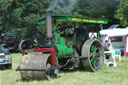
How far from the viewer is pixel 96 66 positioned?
9156mm

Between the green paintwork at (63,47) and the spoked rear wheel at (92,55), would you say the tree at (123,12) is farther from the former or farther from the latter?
the green paintwork at (63,47)

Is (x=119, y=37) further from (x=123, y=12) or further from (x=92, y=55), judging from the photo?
(x=92, y=55)

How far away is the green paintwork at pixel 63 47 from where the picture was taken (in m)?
7.89

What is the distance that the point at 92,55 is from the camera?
348 inches

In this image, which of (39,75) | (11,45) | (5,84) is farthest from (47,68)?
(11,45)

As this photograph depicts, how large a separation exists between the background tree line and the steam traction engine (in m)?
17.7

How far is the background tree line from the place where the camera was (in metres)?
27.1

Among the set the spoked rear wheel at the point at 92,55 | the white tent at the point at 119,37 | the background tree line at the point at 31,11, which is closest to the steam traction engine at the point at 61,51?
the spoked rear wheel at the point at 92,55

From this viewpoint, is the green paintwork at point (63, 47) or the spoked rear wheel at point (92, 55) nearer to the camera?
the green paintwork at point (63, 47)

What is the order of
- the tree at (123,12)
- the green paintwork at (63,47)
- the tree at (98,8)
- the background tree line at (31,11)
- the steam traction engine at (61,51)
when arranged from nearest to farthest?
1. the steam traction engine at (61,51)
2. the green paintwork at (63,47)
3. the tree at (123,12)
4. the tree at (98,8)
5. the background tree line at (31,11)

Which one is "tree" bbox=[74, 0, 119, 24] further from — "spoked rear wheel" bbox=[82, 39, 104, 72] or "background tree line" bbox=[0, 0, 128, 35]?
"spoked rear wheel" bbox=[82, 39, 104, 72]

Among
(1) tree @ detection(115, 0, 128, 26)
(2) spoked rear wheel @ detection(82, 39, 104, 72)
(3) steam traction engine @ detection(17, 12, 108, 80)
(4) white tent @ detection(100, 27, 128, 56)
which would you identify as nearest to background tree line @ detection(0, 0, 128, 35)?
(1) tree @ detection(115, 0, 128, 26)

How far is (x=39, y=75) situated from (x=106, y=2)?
2087 centimetres

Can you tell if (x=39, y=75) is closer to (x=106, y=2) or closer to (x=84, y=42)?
(x=84, y=42)
